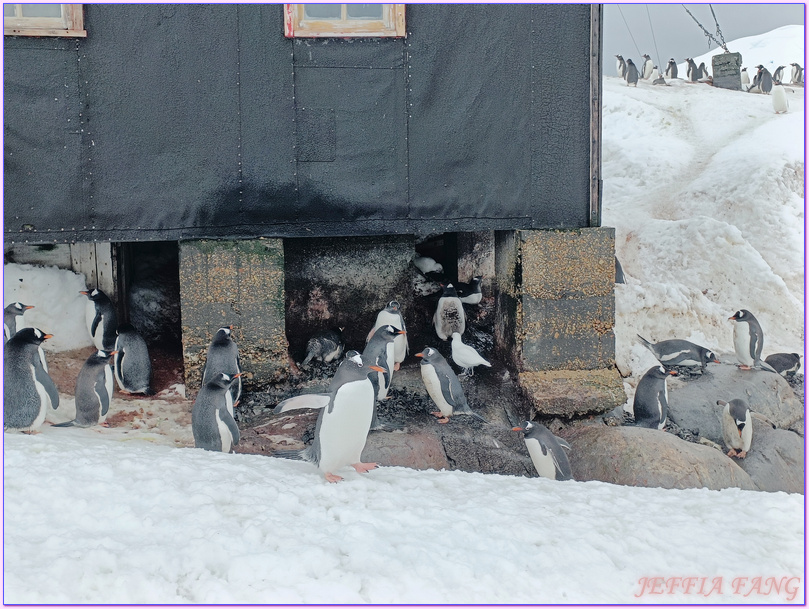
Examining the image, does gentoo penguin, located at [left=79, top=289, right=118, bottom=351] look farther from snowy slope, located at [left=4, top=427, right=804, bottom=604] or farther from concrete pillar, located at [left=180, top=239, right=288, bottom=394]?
snowy slope, located at [left=4, top=427, right=804, bottom=604]

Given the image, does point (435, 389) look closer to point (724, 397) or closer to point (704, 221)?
point (724, 397)

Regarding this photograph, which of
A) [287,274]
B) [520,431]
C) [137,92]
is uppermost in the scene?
[137,92]

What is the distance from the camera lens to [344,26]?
265 inches

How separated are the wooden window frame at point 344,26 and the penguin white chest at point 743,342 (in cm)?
571

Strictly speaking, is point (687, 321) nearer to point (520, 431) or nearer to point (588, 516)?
point (520, 431)

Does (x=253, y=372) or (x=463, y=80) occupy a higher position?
(x=463, y=80)

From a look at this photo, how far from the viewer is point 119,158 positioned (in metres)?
6.61

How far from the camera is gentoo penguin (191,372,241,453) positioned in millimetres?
5742

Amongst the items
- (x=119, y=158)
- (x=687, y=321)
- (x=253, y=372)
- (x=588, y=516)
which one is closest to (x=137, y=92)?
(x=119, y=158)

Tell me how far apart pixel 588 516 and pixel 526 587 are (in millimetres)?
1067

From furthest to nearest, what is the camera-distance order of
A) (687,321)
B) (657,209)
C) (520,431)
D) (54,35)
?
(657,209)
(687,321)
(520,431)
(54,35)

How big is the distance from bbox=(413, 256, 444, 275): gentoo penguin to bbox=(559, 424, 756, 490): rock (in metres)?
3.95

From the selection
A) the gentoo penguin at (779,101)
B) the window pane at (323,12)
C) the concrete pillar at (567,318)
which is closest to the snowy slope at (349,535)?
the concrete pillar at (567,318)

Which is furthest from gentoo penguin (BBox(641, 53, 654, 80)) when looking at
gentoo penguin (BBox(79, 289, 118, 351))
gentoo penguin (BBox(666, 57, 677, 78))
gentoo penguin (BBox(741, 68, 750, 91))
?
gentoo penguin (BBox(79, 289, 118, 351))
